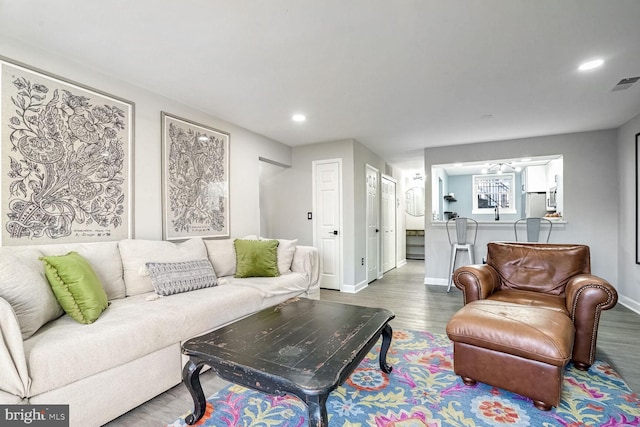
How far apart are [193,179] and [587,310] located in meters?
3.62

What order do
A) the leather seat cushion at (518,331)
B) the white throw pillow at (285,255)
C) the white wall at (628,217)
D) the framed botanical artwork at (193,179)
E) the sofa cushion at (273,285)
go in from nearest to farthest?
1. the leather seat cushion at (518,331)
2. the sofa cushion at (273,285)
3. the framed botanical artwork at (193,179)
4. the white throw pillow at (285,255)
5. the white wall at (628,217)

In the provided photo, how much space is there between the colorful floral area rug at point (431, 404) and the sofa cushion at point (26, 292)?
3.06ft

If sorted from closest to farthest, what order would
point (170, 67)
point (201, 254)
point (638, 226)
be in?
point (170, 67)
point (201, 254)
point (638, 226)

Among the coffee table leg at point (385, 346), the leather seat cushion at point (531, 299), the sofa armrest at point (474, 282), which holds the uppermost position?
the sofa armrest at point (474, 282)

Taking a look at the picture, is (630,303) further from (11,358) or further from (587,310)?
(11,358)

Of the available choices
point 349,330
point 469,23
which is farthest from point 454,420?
point 469,23

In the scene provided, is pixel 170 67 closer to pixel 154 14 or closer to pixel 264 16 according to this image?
pixel 154 14

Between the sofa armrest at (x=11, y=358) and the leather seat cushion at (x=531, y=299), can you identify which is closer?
the sofa armrest at (x=11, y=358)

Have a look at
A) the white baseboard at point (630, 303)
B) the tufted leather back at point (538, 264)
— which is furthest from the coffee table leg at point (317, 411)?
the white baseboard at point (630, 303)

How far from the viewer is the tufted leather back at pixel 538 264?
8.42 feet

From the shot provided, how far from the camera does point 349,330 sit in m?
1.76

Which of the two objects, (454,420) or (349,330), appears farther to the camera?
(349,330)

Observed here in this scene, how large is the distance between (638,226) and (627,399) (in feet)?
9.12

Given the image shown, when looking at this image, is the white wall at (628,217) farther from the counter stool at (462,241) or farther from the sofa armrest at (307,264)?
the sofa armrest at (307,264)
